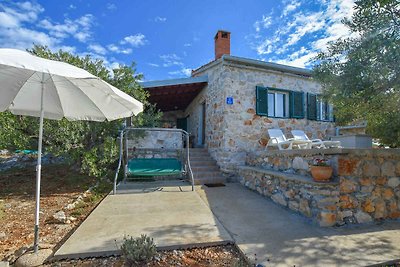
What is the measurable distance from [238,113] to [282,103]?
2.13m

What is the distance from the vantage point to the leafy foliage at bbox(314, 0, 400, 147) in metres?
2.72

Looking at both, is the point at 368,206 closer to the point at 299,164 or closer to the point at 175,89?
the point at 299,164

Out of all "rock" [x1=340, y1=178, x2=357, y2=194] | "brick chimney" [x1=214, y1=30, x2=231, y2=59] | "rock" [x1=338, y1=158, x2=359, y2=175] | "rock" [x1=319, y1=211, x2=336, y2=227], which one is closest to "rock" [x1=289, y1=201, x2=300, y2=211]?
"rock" [x1=319, y1=211, x2=336, y2=227]

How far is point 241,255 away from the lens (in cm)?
243

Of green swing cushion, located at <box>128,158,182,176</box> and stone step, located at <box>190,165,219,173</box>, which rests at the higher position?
green swing cushion, located at <box>128,158,182,176</box>

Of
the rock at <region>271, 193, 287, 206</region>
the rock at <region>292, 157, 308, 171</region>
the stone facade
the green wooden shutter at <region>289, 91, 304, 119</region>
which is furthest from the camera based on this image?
the green wooden shutter at <region>289, 91, 304, 119</region>

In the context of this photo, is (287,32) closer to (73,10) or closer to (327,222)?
(327,222)

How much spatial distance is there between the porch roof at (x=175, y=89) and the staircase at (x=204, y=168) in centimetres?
263

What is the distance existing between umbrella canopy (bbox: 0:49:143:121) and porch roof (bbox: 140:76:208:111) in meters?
Answer: 4.82

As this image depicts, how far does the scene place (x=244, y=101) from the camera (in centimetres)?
739

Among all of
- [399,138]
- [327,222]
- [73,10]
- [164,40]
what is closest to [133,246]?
[327,222]

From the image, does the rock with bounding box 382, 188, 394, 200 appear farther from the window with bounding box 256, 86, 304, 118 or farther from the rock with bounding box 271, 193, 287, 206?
the window with bounding box 256, 86, 304, 118

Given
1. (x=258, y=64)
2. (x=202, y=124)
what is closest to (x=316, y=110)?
(x=258, y=64)

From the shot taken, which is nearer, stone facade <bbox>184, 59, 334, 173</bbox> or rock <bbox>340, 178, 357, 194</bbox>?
rock <bbox>340, 178, 357, 194</bbox>
